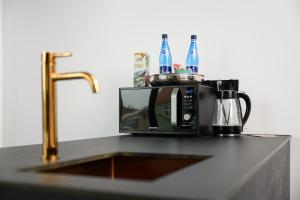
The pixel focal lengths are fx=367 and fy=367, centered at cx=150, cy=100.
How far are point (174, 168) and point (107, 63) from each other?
1405mm

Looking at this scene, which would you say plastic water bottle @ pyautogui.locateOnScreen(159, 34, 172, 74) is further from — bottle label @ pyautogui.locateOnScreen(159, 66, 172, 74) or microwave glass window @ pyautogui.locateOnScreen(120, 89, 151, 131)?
microwave glass window @ pyautogui.locateOnScreen(120, 89, 151, 131)

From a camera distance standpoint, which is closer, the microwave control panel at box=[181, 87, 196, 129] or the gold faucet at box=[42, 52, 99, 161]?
the gold faucet at box=[42, 52, 99, 161]

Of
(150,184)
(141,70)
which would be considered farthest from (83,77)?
(141,70)

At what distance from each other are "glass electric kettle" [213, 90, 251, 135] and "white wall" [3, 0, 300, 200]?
0.89 ft

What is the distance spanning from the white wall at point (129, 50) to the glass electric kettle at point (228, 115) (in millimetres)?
271

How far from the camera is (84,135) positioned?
2.39 meters

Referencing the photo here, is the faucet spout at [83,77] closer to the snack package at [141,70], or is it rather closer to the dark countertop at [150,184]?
the dark countertop at [150,184]

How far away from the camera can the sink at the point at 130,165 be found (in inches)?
37.6

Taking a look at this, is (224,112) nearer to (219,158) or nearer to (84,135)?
(219,158)

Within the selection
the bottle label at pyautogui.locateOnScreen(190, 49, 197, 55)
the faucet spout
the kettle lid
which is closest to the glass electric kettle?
the kettle lid

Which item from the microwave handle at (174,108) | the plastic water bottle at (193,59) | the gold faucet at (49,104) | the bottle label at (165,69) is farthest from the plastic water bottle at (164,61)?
the gold faucet at (49,104)

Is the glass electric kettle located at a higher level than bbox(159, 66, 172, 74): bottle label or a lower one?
lower

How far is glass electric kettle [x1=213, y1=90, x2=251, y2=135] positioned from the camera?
166 cm

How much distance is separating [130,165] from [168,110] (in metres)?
0.60
